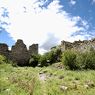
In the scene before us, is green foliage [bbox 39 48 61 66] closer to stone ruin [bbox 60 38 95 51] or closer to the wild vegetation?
stone ruin [bbox 60 38 95 51]

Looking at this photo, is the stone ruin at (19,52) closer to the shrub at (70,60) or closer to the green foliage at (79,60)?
the shrub at (70,60)

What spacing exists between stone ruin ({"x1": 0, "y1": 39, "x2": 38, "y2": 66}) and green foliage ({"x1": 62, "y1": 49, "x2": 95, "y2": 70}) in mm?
14546

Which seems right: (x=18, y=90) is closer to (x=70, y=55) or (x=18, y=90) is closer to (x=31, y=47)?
(x=70, y=55)

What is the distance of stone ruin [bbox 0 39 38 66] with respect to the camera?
33812mm

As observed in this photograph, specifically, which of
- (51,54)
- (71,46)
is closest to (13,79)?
(71,46)

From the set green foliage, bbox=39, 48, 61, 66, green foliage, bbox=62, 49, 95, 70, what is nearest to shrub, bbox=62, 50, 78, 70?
green foliage, bbox=62, 49, 95, 70

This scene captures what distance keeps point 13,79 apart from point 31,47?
2144 centimetres

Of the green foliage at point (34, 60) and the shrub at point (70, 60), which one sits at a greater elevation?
the green foliage at point (34, 60)

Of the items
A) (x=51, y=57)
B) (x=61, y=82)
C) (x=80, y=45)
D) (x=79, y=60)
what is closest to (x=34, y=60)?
(x=51, y=57)

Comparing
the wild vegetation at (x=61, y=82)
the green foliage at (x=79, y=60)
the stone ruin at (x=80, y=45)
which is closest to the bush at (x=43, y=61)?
the stone ruin at (x=80, y=45)

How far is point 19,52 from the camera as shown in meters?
34.6

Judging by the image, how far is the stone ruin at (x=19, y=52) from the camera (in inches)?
1331

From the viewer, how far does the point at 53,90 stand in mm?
11094

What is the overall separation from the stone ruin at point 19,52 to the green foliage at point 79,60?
1455cm
